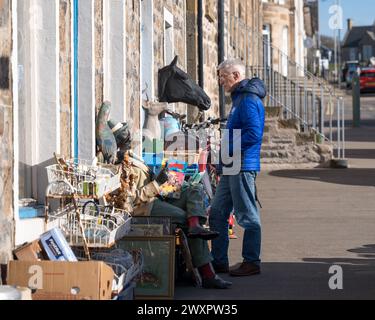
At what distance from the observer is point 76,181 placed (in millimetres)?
8484

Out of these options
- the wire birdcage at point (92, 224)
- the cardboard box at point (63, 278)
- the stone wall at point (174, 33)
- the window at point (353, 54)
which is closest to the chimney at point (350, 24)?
the window at point (353, 54)

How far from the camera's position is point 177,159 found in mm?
12305

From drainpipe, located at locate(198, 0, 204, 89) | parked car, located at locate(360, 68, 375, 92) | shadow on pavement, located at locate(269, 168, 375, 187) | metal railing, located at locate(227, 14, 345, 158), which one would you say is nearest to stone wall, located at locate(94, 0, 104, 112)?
drainpipe, located at locate(198, 0, 204, 89)

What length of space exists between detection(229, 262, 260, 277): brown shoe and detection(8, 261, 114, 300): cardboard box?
2.88m

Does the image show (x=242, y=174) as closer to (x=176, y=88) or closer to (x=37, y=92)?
(x=37, y=92)

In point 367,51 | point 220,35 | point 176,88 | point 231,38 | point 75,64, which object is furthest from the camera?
point 367,51

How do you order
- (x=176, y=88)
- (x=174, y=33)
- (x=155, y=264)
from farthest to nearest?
(x=174, y=33)
(x=176, y=88)
(x=155, y=264)

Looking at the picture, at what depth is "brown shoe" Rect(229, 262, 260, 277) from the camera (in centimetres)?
994

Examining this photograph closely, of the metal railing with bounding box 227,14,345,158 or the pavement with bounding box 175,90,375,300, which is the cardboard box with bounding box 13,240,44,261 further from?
the metal railing with bounding box 227,14,345,158

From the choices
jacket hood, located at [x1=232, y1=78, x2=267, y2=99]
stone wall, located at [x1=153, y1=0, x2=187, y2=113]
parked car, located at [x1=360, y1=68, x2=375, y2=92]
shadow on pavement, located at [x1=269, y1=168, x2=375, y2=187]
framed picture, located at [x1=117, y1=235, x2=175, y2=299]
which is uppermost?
parked car, located at [x1=360, y1=68, x2=375, y2=92]

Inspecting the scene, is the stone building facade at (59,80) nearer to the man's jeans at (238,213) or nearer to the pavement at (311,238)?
the man's jeans at (238,213)

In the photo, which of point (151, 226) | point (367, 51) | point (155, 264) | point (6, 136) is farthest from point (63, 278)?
point (367, 51)

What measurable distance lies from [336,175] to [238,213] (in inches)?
419
